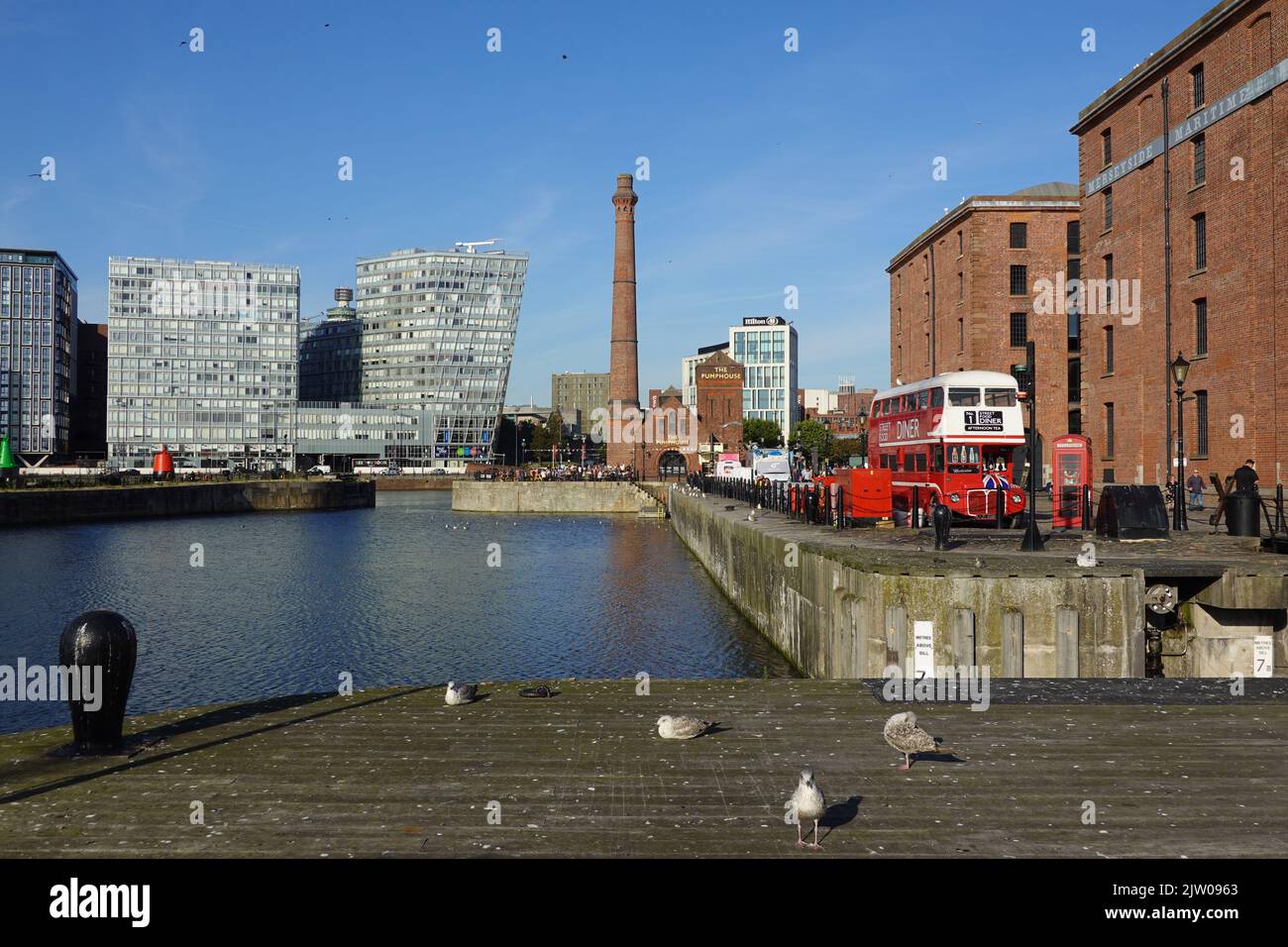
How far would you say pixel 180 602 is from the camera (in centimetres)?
3550

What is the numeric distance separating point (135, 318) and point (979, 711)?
183678 millimetres

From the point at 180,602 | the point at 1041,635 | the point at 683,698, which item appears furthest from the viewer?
the point at 180,602

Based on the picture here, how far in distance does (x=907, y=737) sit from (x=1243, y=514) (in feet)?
57.9

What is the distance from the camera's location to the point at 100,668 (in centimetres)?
864

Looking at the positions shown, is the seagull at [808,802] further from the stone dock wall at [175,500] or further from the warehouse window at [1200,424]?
the stone dock wall at [175,500]

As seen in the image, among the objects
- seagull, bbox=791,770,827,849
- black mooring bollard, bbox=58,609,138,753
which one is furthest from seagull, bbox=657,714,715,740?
black mooring bollard, bbox=58,609,138,753

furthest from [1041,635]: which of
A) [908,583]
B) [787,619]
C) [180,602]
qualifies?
[180,602]

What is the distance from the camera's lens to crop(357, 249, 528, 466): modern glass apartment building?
18612 centimetres

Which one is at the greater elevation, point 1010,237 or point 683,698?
point 1010,237

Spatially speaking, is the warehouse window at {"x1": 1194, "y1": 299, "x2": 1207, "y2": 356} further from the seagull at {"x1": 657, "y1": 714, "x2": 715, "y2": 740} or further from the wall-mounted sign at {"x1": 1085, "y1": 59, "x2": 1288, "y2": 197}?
the seagull at {"x1": 657, "y1": 714, "x2": 715, "y2": 740}

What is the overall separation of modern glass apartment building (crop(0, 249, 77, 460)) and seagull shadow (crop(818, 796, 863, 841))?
Result: 610 feet

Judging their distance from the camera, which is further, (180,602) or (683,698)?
(180,602)

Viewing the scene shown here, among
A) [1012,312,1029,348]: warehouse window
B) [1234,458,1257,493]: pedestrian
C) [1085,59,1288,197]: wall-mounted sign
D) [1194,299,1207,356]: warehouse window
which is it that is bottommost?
[1234,458,1257,493]: pedestrian

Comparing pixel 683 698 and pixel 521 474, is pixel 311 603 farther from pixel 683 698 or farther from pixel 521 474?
pixel 521 474
